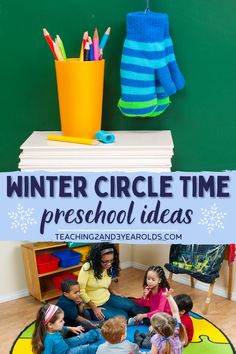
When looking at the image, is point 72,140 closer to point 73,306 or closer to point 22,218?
point 22,218

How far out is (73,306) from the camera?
168cm

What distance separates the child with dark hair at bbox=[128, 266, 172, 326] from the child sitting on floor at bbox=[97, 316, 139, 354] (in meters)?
0.19

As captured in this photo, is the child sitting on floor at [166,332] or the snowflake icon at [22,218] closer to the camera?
the snowflake icon at [22,218]

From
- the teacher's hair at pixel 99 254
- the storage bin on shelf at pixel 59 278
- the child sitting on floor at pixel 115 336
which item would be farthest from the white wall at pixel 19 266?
the child sitting on floor at pixel 115 336

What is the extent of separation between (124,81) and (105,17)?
16 centimetres

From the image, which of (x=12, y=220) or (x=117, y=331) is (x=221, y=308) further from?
(x=12, y=220)

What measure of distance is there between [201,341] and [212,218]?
100 cm

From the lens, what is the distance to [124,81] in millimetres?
1237

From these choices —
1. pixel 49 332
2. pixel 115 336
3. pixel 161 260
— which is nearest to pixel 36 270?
pixel 161 260

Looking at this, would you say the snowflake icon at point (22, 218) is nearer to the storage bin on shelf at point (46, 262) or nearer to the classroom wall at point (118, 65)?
the classroom wall at point (118, 65)

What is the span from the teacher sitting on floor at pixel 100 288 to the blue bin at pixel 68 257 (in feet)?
0.82

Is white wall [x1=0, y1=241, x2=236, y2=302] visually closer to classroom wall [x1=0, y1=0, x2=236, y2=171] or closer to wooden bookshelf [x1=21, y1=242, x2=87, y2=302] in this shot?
wooden bookshelf [x1=21, y1=242, x2=87, y2=302]

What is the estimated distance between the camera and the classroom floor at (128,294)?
1.83 meters

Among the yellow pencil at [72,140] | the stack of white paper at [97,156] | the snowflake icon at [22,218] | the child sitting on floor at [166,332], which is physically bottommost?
the child sitting on floor at [166,332]
